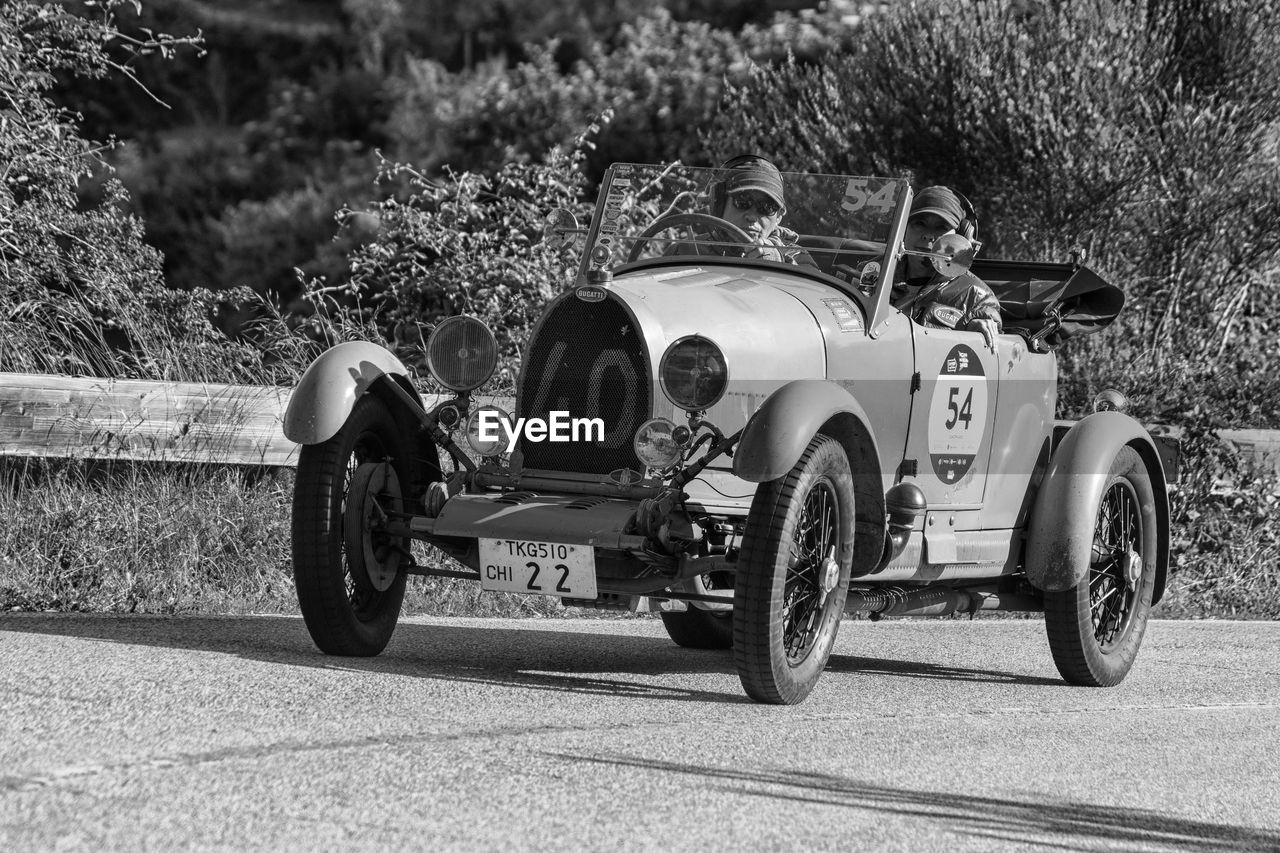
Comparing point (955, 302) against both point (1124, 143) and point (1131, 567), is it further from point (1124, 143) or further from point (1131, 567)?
point (1124, 143)

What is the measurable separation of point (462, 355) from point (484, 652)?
118cm

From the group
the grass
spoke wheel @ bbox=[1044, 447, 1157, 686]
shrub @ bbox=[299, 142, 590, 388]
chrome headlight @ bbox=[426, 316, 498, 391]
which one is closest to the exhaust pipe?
spoke wheel @ bbox=[1044, 447, 1157, 686]

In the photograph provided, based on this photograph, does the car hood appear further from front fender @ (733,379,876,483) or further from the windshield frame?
front fender @ (733,379,876,483)

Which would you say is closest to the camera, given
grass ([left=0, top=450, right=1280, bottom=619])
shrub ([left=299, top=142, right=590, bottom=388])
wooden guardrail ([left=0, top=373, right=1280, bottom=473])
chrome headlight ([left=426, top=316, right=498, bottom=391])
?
chrome headlight ([left=426, top=316, right=498, bottom=391])

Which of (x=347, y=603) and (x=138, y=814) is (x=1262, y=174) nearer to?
(x=347, y=603)

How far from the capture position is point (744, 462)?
18.1 feet

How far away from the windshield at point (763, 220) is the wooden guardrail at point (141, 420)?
7.14ft

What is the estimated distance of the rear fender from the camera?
550 centimetres

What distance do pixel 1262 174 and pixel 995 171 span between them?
2803 millimetres

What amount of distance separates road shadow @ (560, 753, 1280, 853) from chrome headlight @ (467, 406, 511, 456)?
1824mm

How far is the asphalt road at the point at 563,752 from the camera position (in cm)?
388

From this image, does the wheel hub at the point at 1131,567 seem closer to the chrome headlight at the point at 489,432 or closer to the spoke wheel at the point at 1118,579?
the spoke wheel at the point at 1118,579

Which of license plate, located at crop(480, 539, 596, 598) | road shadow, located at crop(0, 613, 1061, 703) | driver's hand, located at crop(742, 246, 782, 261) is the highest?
driver's hand, located at crop(742, 246, 782, 261)

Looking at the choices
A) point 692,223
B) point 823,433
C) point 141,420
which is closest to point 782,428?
point 823,433
